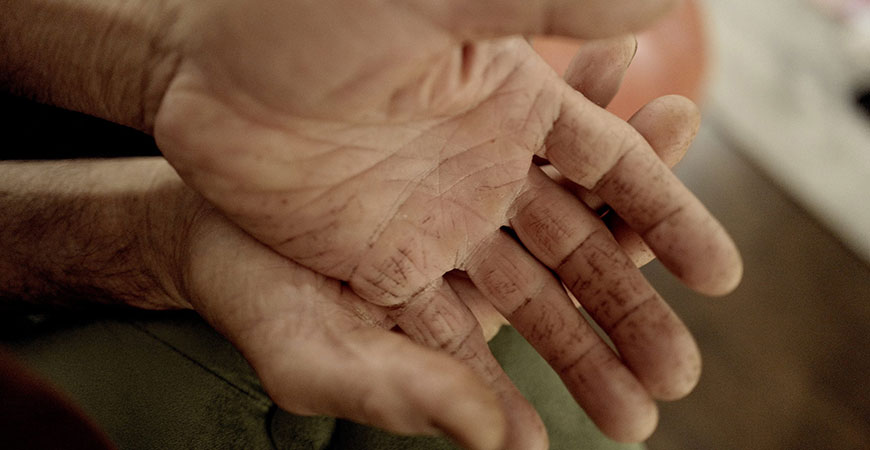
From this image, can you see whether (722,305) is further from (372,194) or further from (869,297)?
(372,194)

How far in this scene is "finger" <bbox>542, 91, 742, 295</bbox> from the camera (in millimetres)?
610

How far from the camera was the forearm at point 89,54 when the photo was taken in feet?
2.15

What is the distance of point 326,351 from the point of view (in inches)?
21.8

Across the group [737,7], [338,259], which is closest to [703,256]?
[338,259]

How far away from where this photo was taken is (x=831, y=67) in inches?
67.6

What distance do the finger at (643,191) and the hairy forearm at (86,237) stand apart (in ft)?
1.63

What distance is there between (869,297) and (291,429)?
141cm

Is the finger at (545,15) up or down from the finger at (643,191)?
up

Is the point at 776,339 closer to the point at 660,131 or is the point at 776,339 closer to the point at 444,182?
the point at 660,131

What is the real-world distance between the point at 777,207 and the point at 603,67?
1074 mm

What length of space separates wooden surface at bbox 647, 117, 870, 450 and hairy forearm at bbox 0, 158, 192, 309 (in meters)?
1.07

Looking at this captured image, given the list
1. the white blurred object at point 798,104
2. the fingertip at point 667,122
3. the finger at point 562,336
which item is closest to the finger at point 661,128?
the fingertip at point 667,122

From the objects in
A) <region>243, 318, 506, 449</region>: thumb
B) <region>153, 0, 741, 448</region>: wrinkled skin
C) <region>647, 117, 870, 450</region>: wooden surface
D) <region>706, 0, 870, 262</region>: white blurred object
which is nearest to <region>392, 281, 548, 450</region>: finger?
<region>153, 0, 741, 448</region>: wrinkled skin

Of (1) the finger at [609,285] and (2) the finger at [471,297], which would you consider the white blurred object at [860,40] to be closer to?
(1) the finger at [609,285]
